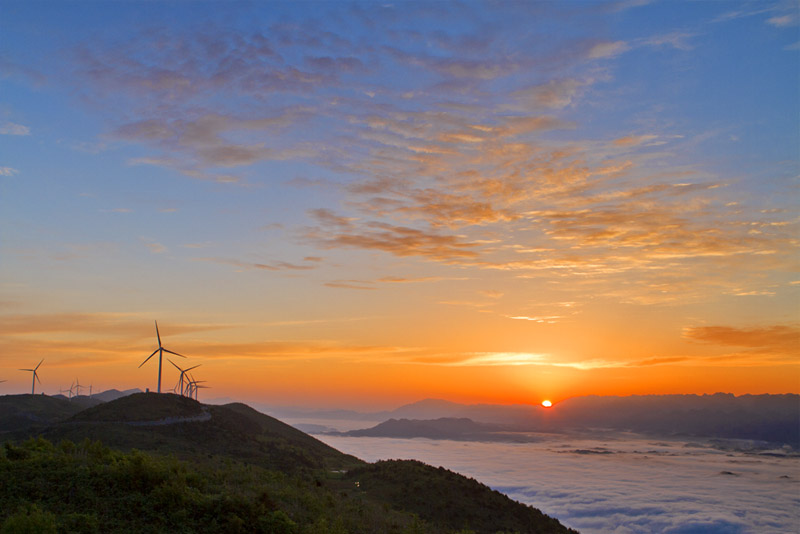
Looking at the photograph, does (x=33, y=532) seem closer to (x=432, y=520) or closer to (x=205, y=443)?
(x=432, y=520)

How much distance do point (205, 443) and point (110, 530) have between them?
189 ft

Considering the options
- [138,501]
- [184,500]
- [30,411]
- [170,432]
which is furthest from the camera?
[30,411]

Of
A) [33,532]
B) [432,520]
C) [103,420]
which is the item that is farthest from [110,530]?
[103,420]

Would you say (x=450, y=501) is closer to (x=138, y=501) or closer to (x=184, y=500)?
(x=184, y=500)

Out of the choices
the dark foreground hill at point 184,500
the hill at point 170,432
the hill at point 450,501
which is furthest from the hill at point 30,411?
the hill at point 450,501

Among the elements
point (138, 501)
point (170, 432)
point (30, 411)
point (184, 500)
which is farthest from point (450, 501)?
point (30, 411)

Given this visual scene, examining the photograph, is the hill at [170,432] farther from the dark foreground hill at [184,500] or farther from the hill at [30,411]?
the hill at [30,411]

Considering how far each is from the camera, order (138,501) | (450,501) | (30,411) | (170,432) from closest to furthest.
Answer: (138,501) < (450,501) < (170,432) < (30,411)

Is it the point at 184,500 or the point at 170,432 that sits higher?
the point at 184,500

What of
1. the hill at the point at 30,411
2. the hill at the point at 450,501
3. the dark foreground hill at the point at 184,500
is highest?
the dark foreground hill at the point at 184,500

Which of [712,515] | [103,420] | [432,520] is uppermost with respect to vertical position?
[103,420]

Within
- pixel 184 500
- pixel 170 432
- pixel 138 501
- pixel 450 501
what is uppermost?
pixel 138 501

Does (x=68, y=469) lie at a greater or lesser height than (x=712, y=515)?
greater

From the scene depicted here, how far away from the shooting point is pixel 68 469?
27.9 m
